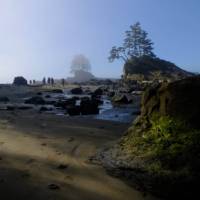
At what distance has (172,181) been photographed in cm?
605

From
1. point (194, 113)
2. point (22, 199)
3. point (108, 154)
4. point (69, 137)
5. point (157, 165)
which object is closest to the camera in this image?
point (22, 199)

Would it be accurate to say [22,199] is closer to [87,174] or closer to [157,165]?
[87,174]

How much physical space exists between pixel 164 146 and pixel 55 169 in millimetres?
1953

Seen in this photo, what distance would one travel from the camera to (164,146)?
7035 millimetres

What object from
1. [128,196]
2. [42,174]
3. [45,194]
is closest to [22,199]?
[45,194]

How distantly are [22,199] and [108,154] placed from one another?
2503mm

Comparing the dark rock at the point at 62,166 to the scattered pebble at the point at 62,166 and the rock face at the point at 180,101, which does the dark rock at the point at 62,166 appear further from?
the rock face at the point at 180,101

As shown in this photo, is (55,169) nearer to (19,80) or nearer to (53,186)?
(53,186)

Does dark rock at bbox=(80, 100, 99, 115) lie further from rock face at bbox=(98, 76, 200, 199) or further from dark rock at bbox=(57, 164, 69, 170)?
dark rock at bbox=(57, 164, 69, 170)

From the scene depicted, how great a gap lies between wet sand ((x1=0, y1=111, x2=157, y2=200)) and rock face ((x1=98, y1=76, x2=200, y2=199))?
13.4 inches

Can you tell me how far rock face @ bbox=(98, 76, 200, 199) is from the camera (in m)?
6.09

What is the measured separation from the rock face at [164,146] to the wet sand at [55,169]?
34 centimetres

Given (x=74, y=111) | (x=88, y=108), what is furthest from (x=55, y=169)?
(x=88, y=108)

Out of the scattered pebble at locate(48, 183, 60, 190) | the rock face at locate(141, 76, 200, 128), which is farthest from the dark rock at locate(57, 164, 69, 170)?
the rock face at locate(141, 76, 200, 128)
